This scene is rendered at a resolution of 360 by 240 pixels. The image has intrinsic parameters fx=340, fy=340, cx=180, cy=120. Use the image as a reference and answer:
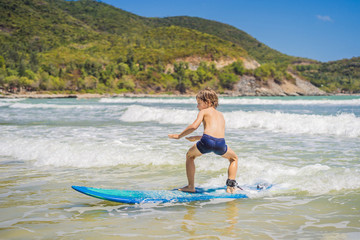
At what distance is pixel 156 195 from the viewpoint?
16.4 feet

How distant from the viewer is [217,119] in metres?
5.13

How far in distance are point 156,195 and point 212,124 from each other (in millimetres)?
1335

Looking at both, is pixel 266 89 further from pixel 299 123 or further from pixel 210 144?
pixel 210 144

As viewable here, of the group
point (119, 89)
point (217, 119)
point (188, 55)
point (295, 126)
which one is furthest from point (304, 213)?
point (188, 55)

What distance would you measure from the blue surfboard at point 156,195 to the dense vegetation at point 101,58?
10964cm

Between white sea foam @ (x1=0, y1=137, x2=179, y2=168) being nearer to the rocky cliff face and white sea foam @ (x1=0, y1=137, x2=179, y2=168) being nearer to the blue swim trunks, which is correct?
the blue swim trunks

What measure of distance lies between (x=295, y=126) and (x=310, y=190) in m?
9.51

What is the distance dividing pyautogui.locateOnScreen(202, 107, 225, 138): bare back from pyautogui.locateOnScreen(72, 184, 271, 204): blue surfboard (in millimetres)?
928

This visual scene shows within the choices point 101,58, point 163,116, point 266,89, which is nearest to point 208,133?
point 163,116

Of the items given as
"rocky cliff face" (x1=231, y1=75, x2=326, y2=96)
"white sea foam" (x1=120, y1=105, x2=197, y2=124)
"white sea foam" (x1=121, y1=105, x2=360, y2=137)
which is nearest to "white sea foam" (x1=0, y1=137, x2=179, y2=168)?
"white sea foam" (x1=121, y1=105, x2=360, y2=137)

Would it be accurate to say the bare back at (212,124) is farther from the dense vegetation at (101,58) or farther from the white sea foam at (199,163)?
the dense vegetation at (101,58)

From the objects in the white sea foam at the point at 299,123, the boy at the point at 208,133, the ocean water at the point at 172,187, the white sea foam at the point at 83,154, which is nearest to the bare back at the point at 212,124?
the boy at the point at 208,133

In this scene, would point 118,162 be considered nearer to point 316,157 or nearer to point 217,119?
point 217,119

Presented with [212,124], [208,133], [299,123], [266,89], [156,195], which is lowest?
[156,195]
